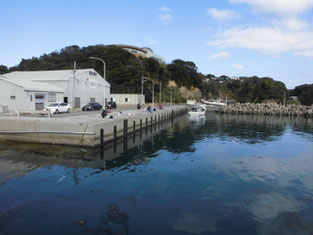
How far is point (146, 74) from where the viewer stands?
323 ft

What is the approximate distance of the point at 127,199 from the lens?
11.2 metres

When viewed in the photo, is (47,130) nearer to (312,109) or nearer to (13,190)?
(13,190)

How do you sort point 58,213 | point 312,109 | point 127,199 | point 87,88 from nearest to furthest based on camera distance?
1. point 58,213
2. point 127,199
3. point 87,88
4. point 312,109

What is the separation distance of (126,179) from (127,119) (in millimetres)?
15219

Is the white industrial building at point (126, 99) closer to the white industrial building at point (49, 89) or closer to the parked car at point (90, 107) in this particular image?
the white industrial building at point (49, 89)

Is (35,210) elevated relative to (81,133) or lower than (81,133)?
lower

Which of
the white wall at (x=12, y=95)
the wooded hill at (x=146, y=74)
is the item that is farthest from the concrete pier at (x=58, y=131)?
the wooded hill at (x=146, y=74)

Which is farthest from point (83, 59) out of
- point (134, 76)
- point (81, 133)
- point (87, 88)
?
point (81, 133)

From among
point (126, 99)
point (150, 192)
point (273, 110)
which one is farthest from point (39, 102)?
point (273, 110)

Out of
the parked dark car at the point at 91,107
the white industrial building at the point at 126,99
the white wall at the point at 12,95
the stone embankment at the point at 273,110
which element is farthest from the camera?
the stone embankment at the point at 273,110

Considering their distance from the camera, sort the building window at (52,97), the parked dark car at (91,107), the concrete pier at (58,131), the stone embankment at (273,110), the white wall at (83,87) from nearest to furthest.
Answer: the concrete pier at (58,131), the building window at (52,97), the parked dark car at (91,107), the white wall at (83,87), the stone embankment at (273,110)

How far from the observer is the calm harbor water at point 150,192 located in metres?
9.07

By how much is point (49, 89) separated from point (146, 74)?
5918cm

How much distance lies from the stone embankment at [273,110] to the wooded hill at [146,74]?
33537mm
